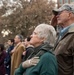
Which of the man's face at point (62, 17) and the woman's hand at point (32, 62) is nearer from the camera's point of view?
the woman's hand at point (32, 62)

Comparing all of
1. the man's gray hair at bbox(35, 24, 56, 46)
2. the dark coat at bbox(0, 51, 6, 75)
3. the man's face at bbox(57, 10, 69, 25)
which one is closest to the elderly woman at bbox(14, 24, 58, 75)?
the man's gray hair at bbox(35, 24, 56, 46)

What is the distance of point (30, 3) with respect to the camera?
4094 cm

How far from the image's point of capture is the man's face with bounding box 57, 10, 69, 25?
14.4 ft

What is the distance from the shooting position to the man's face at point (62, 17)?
173 inches

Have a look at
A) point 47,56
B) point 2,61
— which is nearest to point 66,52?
point 47,56

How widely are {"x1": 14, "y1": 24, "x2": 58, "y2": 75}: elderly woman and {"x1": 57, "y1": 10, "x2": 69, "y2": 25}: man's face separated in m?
0.16

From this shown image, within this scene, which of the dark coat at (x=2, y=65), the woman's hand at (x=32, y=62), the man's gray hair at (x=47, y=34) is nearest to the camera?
the woman's hand at (x=32, y=62)

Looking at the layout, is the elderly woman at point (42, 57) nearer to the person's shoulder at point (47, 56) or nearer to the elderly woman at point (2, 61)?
the person's shoulder at point (47, 56)

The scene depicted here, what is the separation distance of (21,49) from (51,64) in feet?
16.7

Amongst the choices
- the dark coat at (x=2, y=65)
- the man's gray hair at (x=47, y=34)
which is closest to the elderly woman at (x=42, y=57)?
the man's gray hair at (x=47, y=34)

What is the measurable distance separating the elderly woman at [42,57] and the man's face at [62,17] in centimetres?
16

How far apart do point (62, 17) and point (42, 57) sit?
2.31ft

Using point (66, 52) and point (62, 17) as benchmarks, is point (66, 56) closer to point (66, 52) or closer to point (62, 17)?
point (66, 52)

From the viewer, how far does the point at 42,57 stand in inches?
158
